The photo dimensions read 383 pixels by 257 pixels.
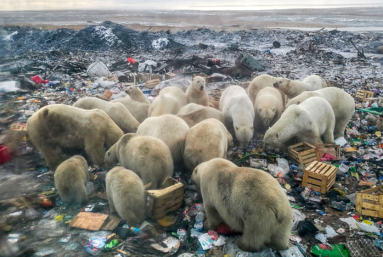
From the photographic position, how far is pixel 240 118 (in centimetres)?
706

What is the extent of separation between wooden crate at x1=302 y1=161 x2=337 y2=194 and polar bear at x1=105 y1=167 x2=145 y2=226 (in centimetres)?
298

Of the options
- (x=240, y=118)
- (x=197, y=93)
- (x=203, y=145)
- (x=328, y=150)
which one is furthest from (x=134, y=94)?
(x=328, y=150)

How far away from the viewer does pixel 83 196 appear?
188 inches

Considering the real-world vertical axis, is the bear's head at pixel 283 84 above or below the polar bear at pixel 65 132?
above

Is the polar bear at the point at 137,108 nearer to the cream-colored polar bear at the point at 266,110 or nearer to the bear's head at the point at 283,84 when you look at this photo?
the cream-colored polar bear at the point at 266,110

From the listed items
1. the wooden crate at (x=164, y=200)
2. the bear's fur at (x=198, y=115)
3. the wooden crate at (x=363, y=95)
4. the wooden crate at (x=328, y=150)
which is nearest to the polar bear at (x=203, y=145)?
the wooden crate at (x=164, y=200)

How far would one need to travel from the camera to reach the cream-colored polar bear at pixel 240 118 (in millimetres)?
6816

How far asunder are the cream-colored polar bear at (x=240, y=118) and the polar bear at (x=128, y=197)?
3.14 m

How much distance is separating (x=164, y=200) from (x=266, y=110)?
14.3 ft

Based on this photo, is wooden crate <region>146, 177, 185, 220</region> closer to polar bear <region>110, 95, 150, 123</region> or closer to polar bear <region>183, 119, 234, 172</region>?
polar bear <region>183, 119, 234, 172</region>

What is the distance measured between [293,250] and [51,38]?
89.4 ft

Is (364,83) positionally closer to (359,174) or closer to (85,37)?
(359,174)

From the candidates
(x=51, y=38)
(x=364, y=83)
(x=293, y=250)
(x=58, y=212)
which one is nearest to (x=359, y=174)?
(x=293, y=250)

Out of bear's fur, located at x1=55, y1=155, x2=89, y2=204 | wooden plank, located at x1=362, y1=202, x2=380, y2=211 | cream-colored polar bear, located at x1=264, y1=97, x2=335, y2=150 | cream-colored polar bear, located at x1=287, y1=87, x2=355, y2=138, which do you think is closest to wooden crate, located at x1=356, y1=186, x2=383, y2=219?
wooden plank, located at x1=362, y1=202, x2=380, y2=211
